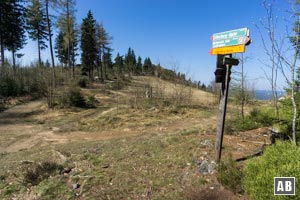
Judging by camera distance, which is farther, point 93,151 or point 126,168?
point 93,151

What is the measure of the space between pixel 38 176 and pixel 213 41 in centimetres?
431

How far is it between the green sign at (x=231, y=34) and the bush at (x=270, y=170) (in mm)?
1918

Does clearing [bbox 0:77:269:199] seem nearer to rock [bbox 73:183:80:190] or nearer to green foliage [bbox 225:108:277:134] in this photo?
rock [bbox 73:183:80:190]

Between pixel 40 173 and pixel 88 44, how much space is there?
29.3 m

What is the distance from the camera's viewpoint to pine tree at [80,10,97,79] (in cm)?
2973

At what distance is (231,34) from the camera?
3852 mm

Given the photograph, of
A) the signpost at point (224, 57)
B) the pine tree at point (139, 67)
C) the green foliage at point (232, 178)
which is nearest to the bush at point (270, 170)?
the green foliage at point (232, 178)

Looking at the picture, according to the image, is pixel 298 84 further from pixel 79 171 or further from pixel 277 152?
pixel 79 171

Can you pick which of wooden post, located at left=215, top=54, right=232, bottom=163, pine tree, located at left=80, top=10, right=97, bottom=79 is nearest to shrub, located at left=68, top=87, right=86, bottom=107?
wooden post, located at left=215, top=54, right=232, bottom=163

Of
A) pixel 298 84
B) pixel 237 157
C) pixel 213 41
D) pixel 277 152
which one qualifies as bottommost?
pixel 237 157

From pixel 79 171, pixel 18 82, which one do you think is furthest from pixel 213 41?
pixel 18 82

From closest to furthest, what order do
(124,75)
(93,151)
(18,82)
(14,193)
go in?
(14,193) < (93,151) < (18,82) < (124,75)

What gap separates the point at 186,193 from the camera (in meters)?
3.29

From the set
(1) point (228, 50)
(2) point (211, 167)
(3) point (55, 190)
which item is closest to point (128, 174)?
(3) point (55, 190)
